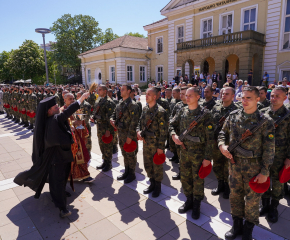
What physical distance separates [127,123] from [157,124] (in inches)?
36.5

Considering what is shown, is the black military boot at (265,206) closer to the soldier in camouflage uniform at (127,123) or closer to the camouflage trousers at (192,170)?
the camouflage trousers at (192,170)

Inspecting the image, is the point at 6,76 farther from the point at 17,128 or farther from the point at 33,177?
the point at 33,177

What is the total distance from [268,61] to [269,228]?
17.2 meters

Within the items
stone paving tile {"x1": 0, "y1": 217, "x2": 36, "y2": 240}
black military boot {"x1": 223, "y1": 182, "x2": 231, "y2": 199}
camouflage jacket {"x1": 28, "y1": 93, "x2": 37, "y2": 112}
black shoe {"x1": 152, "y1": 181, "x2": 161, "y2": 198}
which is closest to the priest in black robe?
stone paving tile {"x1": 0, "y1": 217, "x2": 36, "y2": 240}

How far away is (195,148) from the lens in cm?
345

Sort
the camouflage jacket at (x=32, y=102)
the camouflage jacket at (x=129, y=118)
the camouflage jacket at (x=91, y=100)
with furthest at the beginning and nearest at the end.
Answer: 1. the camouflage jacket at (x=32, y=102)
2. the camouflage jacket at (x=91, y=100)
3. the camouflage jacket at (x=129, y=118)

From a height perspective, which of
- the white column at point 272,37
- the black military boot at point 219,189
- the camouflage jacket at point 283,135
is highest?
the white column at point 272,37

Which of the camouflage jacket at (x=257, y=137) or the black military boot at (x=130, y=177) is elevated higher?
the camouflage jacket at (x=257, y=137)

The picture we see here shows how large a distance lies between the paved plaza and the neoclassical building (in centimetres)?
1484

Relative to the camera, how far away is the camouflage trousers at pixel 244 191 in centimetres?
281

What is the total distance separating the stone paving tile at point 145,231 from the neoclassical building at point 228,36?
16113 millimetres

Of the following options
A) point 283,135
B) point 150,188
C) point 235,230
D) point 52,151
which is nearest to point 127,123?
point 150,188

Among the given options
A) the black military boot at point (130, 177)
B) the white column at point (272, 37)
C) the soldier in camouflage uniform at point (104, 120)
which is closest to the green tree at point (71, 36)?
the white column at point (272, 37)

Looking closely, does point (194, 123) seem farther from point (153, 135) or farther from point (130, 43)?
point (130, 43)
